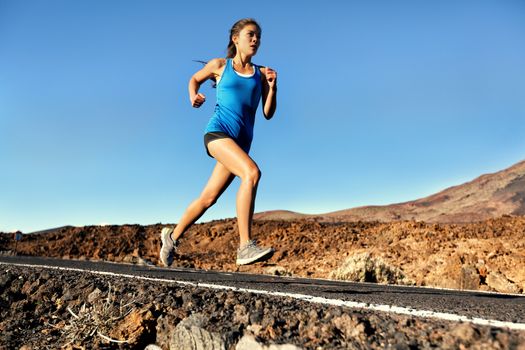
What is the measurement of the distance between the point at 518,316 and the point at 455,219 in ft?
87.3

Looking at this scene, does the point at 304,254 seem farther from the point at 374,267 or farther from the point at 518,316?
the point at 518,316

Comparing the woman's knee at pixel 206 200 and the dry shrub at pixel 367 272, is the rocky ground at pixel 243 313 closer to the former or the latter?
the dry shrub at pixel 367 272

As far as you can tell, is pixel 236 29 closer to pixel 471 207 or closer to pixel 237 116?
pixel 237 116

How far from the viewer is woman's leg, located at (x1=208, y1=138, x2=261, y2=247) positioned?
13.7 feet

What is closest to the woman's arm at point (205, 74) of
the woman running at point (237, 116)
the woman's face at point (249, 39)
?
the woman running at point (237, 116)

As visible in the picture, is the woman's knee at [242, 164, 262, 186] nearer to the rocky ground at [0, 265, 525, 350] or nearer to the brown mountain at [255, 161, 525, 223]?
the rocky ground at [0, 265, 525, 350]

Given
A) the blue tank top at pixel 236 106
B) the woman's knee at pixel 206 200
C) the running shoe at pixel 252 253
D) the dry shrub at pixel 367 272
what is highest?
the blue tank top at pixel 236 106

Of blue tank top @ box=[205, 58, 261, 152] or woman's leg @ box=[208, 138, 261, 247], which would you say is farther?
blue tank top @ box=[205, 58, 261, 152]

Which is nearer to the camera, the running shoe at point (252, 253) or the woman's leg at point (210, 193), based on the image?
the running shoe at point (252, 253)

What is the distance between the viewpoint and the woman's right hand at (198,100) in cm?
449

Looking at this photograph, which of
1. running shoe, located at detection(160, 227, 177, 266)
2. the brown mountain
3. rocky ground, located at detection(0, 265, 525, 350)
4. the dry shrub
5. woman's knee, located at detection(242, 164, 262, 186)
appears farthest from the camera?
the brown mountain

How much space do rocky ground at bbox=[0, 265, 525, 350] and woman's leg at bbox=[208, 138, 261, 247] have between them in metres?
1.00

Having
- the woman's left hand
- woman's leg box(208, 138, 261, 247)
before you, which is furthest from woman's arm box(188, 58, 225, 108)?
woman's leg box(208, 138, 261, 247)

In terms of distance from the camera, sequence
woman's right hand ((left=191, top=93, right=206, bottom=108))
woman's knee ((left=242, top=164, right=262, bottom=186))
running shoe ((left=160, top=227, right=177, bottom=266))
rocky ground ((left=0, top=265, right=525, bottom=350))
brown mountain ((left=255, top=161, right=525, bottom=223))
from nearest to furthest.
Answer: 1. rocky ground ((left=0, top=265, right=525, bottom=350))
2. woman's knee ((left=242, top=164, right=262, bottom=186))
3. woman's right hand ((left=191, top=93, right=206, bottom=108))
4. running shoe ((left=160, top=227, right=177, bottom=266))
5. brown mountain ((left=255, top=161, right=525, bottom=223))
